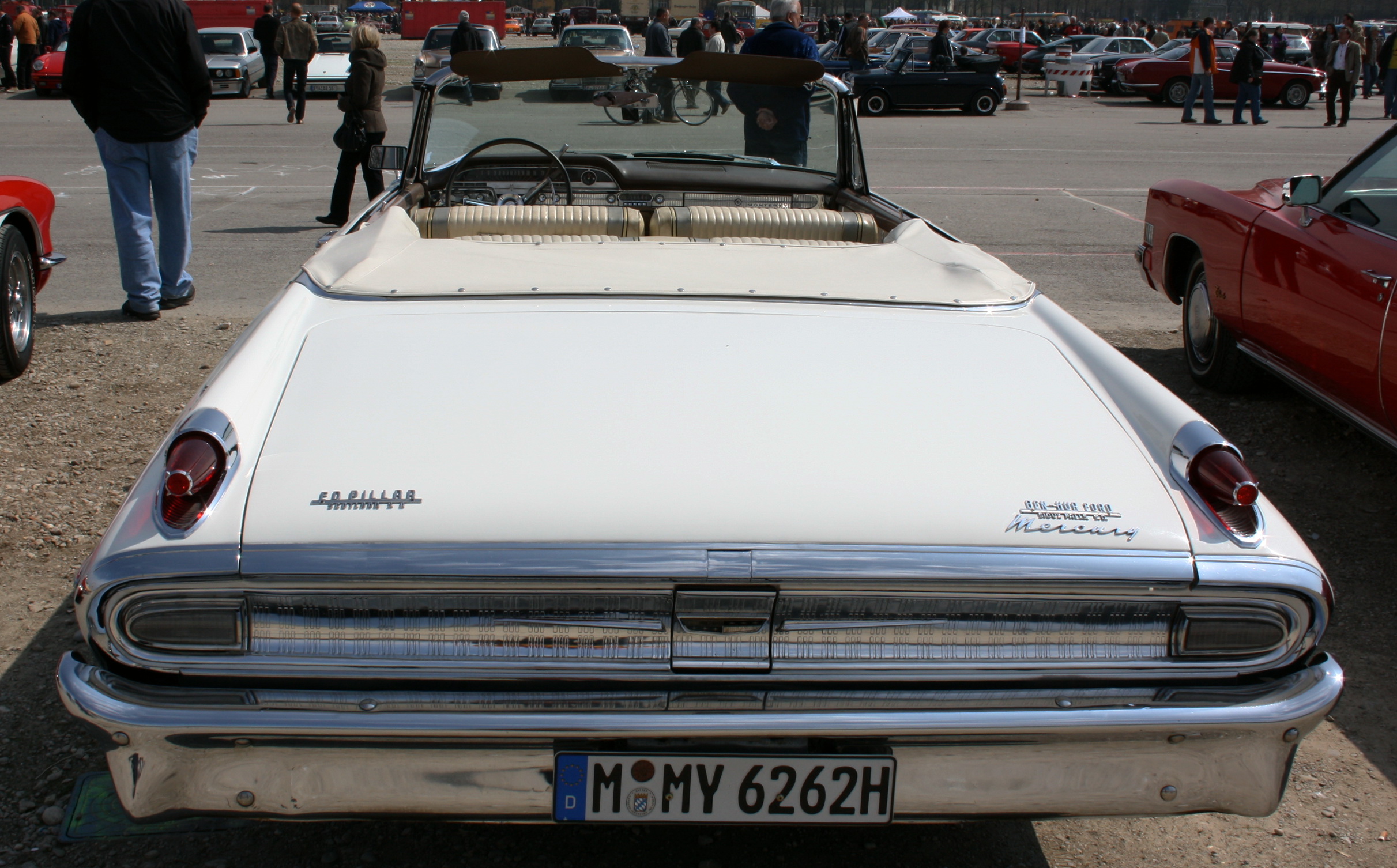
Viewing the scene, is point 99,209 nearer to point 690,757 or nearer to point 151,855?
point 151,855

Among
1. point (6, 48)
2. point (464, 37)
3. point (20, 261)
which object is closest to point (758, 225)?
point (20, 261)

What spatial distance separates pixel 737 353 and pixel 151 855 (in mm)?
1578

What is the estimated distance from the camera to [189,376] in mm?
5133

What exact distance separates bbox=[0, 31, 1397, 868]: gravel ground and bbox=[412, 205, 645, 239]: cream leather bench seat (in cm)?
155

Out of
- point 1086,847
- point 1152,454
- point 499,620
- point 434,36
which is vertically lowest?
point 1086,847

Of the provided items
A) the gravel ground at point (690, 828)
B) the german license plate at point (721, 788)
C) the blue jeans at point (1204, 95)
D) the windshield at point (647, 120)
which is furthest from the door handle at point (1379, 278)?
the blue jeans at point (1204, 95)

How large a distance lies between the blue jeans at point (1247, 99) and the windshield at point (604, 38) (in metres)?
12.2

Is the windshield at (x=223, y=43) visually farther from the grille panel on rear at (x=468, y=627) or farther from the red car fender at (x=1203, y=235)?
the grille panel on rear at (x=468, y=627)

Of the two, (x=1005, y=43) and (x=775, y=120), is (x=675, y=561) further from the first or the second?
(x=1005, y=43)

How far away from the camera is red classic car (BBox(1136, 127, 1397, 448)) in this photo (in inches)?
147

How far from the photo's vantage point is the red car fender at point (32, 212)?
4.98 m

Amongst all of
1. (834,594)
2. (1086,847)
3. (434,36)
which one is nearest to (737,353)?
(834,594)

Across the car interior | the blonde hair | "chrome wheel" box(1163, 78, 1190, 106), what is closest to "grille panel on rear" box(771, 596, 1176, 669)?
the car interior

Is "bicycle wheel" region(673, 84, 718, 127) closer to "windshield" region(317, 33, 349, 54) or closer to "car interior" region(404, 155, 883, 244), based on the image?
"car interior" region(404, 155, 883, 244)
